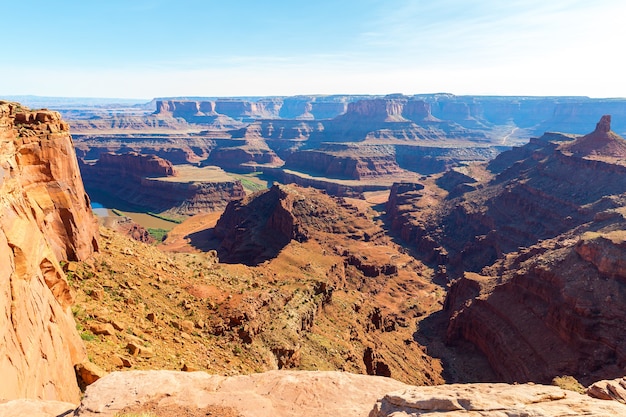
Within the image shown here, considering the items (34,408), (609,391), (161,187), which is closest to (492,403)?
(609,391)

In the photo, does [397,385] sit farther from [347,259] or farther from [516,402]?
[347,259]

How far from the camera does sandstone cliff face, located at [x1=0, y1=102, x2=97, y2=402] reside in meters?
15.4

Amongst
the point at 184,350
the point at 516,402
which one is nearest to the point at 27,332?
the point at 184,350

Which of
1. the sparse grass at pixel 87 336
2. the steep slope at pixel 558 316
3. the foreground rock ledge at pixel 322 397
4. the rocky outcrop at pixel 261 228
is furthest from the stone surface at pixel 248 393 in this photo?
the rocky outcrop at pixel 261 228

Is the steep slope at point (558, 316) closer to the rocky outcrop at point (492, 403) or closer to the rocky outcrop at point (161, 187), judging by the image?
the rocky outcrop at point (492, 403)

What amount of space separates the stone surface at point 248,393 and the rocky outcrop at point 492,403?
323 centimetres

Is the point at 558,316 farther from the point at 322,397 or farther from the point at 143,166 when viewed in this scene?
the point at 143,166

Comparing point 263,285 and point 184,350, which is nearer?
point 184,350

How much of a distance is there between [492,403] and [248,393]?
9.62 meters

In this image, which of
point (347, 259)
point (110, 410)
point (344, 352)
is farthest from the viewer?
point (347, 259)

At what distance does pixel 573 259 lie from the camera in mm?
56688

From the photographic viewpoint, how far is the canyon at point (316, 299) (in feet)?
51.2

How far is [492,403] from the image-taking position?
11188mm

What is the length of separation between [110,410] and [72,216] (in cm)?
1897
